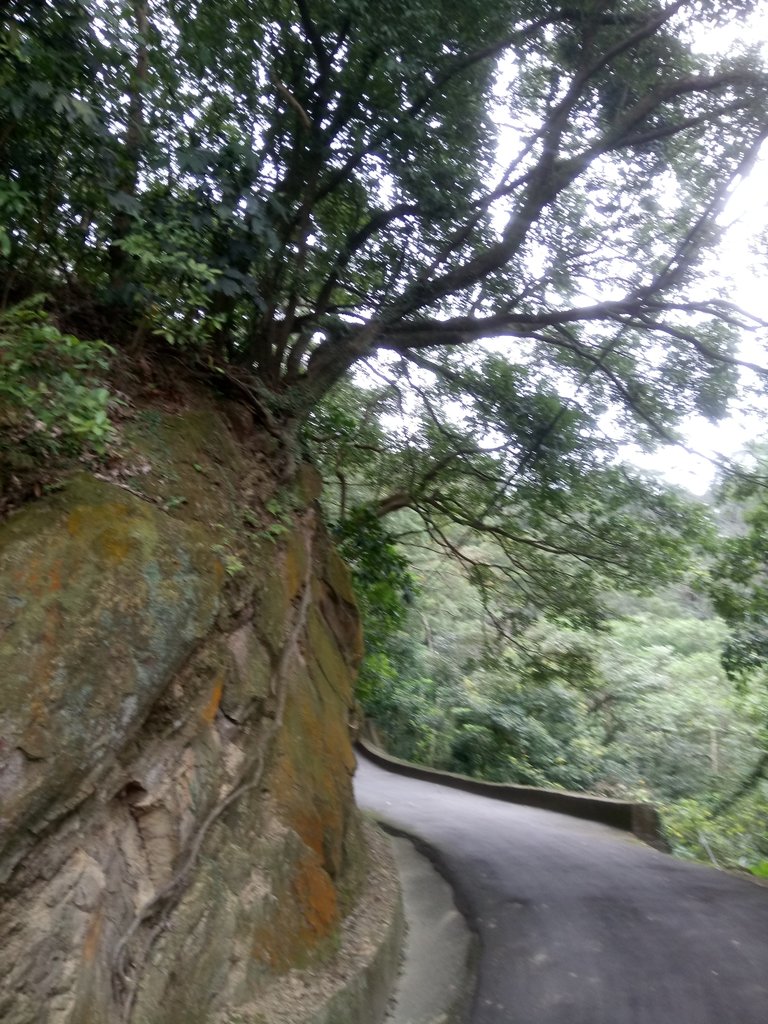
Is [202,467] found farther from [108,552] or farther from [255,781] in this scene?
[255,781]

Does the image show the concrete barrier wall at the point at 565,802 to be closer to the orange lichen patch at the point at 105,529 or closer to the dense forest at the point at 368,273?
the dense forest at the point at 368,273

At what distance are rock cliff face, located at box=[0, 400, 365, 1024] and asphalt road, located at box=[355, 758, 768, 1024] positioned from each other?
182cm

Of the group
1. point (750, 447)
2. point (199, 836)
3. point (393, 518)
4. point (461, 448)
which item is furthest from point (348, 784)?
point (393, 518)

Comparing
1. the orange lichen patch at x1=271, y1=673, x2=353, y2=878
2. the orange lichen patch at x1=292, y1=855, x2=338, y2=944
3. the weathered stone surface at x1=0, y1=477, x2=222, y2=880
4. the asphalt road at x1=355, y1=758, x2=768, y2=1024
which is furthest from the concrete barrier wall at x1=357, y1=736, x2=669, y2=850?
the weathered stone surface at x1=0, y1=477, x2=222, y2=880

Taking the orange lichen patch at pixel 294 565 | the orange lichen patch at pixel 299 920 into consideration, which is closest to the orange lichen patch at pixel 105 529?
the orange lichen patch at pixel 294 565

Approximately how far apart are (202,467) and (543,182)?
562cm

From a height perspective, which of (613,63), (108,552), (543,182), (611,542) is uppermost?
(613,63)

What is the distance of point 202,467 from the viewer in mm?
5883

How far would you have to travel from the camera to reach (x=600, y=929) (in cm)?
766

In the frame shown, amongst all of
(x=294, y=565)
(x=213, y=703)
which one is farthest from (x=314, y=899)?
(x=294, y=565)

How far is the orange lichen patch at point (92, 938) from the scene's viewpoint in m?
3.56

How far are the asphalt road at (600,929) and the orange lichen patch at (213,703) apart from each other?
3121mm

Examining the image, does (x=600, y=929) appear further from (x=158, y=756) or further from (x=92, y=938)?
(x=92, y=938)

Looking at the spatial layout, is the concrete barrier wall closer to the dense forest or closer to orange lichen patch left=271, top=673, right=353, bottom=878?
the dense forest
